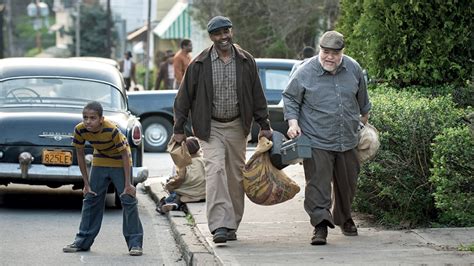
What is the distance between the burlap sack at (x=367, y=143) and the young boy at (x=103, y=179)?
1.95 m

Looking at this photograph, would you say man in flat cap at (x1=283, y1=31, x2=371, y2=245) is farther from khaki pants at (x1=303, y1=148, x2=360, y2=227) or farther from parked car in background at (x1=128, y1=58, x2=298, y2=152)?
parked car in background at (x1=128, y1=58, x2=298, y2=152)

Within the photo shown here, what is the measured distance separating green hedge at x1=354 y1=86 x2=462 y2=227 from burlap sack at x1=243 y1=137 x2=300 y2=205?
83 cm

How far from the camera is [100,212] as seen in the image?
32.6 feet

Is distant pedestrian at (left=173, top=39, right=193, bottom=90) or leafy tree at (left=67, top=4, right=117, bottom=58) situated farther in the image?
leafy tree at (left=67, top=4, right=117, bottom=58)

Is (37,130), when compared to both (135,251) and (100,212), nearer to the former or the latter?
(100,212)

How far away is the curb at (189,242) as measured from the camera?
8.90 meters

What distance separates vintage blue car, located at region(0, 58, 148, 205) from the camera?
40.0 feet

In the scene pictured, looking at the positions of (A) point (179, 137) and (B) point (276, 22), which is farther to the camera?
(B) point (276, 22)

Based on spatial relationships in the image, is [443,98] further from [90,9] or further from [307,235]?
[90,9]

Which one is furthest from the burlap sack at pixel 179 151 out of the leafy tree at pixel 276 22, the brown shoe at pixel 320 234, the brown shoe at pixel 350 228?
the leafy tree at pixel 276 22

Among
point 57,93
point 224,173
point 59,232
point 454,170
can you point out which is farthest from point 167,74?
point 454,170

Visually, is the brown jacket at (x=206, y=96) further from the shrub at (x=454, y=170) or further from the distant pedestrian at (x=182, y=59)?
the distant pedestrian at (x=182, y=59)

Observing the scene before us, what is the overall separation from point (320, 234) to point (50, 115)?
13.9ft

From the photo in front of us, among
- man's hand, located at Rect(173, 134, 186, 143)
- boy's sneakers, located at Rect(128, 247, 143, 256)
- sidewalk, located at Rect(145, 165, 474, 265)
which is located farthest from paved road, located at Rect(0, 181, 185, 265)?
man's hand, located at Rect(173, 134, 186, 143)
